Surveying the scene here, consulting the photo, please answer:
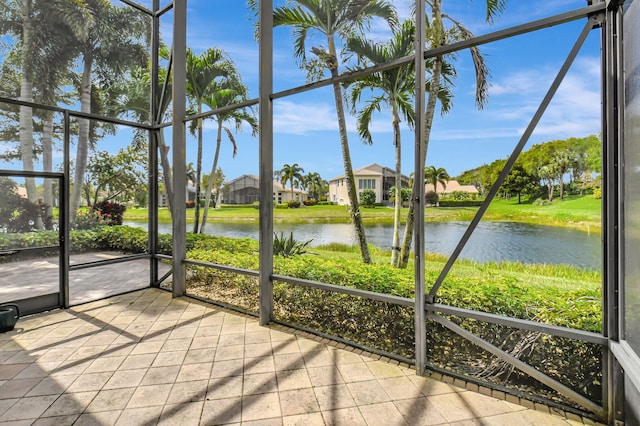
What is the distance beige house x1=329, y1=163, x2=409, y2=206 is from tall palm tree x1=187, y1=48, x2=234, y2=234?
165 inches

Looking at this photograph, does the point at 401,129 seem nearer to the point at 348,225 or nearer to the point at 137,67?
the point at 348,225

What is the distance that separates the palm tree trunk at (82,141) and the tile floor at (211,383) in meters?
1.84

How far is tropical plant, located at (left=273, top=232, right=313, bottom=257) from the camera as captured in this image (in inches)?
202

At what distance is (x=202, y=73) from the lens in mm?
7613

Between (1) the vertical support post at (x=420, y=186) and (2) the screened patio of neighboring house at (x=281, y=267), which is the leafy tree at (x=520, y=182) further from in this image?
(1) the vertical support post at (x=420, y=186)

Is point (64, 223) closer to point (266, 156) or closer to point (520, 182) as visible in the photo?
point (266, 156)

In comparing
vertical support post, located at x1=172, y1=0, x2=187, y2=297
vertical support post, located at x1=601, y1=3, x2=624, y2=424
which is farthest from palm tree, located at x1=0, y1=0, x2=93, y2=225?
vertical support post, located at x1=601, y1=3, x2=624, y2=424

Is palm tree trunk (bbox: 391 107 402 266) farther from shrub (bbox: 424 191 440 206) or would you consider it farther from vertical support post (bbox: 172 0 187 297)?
vertical support post (bbox: 172 0 187 297)

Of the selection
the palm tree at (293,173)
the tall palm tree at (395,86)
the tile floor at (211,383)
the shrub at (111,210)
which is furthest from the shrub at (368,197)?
the shrub at (111,210)

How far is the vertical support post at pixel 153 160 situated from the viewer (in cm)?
467

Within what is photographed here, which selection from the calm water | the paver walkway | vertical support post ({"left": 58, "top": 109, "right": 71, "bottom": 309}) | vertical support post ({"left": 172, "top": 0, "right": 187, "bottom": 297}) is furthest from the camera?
vertical support post ({"left": 172, "top": 0, "right": 187, "bottom": 297})

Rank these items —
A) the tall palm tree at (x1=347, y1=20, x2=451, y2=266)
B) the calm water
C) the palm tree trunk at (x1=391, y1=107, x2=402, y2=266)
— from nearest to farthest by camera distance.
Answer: the calm water < the tall palm tree at (x1=347, y1=20, x2=451, y2=266) < the palm tree trunk at (x1=391, y1=107, x2=402, y2=266)

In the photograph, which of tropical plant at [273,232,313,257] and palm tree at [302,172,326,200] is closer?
palm tree at [302,172,326,200]

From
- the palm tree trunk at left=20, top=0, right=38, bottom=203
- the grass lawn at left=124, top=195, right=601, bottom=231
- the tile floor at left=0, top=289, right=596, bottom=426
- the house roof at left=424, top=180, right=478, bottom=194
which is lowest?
the tile floor at left=0, top=289, right=596, bottom=426
